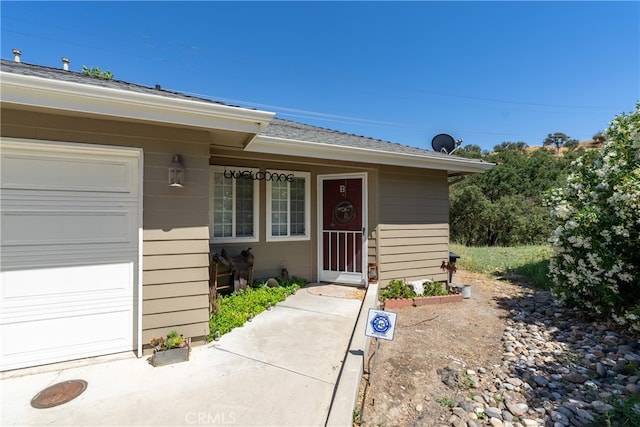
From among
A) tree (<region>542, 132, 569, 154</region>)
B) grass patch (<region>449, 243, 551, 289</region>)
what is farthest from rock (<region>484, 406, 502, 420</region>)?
tree (<region>542, 132, 569, 154</region>)

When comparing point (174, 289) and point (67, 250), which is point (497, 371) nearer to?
point (174, 289)

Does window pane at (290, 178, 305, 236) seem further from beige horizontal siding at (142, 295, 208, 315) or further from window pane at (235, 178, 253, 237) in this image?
beige horizontal siding at (142, 295, 208, 315)

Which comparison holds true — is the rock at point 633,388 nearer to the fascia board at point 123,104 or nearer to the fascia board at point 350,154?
the fascia board at point 350,154

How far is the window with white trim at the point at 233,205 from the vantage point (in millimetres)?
4863

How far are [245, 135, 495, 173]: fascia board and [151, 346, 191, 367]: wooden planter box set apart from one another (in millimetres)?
2499

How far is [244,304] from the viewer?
13.3 feet

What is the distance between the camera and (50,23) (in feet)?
37.8

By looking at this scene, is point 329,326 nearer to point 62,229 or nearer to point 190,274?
point 190,274

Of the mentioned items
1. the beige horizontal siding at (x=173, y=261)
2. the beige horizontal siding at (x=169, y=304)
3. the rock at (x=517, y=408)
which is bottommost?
the rock at (x=517, y=408)

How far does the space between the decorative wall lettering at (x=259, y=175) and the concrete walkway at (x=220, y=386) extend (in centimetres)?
262

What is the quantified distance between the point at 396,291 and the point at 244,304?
262cm

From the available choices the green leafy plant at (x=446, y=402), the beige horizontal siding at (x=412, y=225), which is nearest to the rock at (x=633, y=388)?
the green leafy plant at (x=446, y=402)

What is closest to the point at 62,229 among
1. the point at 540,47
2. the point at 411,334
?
the point at 411,334

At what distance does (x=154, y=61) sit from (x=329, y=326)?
14807 mm
